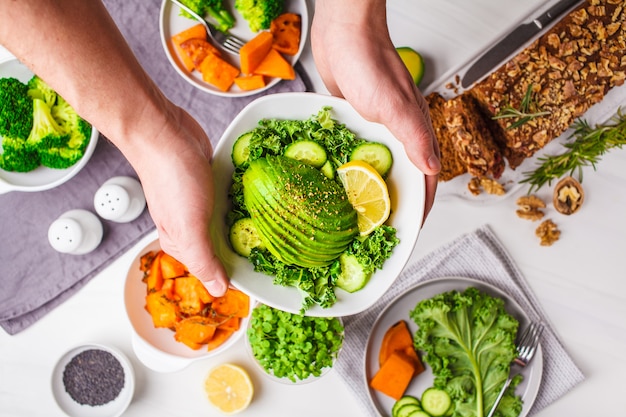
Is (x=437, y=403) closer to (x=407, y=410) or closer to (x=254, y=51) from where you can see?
(x=407, y=410)

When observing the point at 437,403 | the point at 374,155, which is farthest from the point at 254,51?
the point at 437,403

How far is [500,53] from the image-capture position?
1980 millimetres

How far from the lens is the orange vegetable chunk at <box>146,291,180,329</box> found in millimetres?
1995

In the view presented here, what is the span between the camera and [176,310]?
6.57 ft

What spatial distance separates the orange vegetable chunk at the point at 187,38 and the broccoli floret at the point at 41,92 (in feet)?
1.46

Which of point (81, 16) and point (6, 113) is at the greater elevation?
point (81, 16)

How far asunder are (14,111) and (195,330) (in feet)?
3.08

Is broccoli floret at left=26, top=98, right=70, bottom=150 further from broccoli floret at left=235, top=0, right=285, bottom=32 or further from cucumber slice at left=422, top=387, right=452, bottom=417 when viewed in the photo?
cucumber slice at left=422, top=387, right=452, bottom=417

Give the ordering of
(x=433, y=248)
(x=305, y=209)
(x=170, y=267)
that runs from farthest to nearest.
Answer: (x=433, y=248) → (x=170, y=267) → (x=305, y=209)

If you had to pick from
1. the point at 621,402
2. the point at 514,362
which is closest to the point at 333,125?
the point at 514,362

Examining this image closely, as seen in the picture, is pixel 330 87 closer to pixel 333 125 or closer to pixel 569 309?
pixel 333 125

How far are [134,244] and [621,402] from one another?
6.06 feet

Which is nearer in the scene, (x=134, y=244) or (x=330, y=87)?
(x=330, y=87)

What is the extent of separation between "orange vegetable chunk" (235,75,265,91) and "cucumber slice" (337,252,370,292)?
2.44ft
